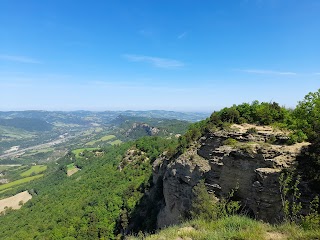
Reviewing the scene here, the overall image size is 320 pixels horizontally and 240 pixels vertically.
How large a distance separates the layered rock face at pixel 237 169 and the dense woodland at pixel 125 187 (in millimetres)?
1692

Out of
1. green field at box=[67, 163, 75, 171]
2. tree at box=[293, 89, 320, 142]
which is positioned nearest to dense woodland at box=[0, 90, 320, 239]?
tree at box=[293, 89, 320, 142]

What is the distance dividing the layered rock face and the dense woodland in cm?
169

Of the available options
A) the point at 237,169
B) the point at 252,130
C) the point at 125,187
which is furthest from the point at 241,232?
the point at 125,187

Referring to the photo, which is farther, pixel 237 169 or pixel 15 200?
pixel 15 200

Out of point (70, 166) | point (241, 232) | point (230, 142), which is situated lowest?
point (70, 166)

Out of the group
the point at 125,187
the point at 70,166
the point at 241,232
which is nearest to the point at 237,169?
the point at 241,232

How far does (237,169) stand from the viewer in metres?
23.7

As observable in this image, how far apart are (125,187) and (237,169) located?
162 feet

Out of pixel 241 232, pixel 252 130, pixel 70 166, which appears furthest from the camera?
pixel 70 166

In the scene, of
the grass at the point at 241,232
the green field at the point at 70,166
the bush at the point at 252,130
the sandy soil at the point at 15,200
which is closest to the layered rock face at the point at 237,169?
the bush at the point at 252,130

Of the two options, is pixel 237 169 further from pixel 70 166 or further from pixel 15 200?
pixel 70 166

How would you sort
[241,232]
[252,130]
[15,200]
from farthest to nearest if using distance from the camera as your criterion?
[15,200]
[252,130]
[241,232]

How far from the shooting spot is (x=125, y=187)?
6762 centimetres

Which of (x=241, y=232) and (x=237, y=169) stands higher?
(x=241, y=232)
